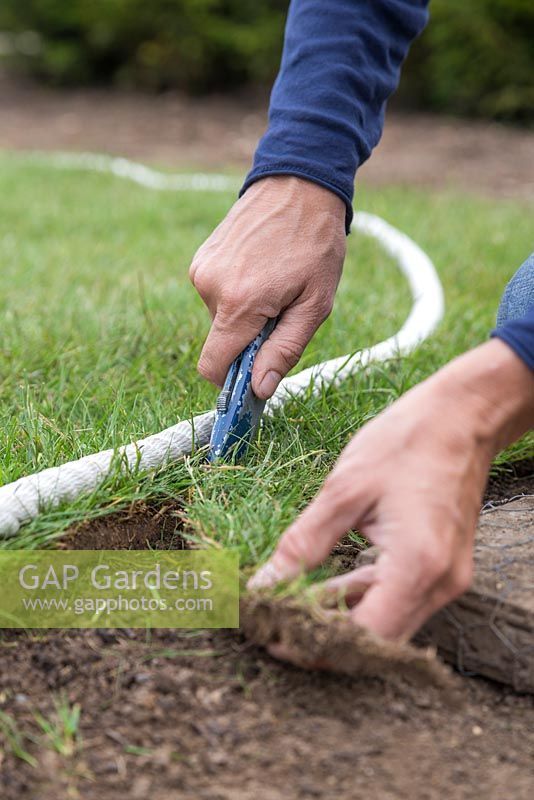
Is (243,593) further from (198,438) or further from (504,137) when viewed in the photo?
(504,137)

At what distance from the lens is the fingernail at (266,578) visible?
4.09ft

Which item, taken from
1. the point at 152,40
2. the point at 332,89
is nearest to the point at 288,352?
the point at 332,89

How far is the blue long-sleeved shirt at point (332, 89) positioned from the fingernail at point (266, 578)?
847mm

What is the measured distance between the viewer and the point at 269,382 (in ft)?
5.67

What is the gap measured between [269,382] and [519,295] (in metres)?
0.68

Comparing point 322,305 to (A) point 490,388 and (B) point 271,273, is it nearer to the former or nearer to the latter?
(B) point 271,273

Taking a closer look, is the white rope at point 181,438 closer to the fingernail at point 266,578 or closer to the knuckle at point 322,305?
the knuckle at point 322,305

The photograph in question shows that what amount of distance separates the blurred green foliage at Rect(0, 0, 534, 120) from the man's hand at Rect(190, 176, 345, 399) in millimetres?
6333

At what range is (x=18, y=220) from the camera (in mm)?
4555

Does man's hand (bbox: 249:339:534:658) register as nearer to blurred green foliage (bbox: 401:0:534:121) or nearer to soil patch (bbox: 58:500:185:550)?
soil patch (bbox: 58:500:185:550)

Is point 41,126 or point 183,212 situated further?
point 41,126

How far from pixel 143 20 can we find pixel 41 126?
1600mm

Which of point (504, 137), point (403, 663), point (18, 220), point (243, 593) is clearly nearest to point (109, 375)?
point (243, 593)

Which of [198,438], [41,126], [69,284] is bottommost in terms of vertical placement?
[41,126]
